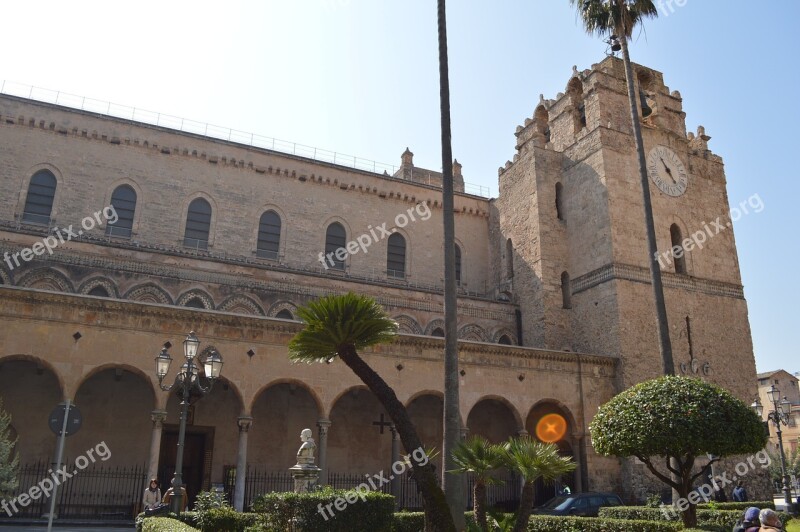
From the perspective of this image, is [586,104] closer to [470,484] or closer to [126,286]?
[470,484]

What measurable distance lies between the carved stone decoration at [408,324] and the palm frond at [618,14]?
11.9 m

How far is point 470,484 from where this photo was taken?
67.4ft

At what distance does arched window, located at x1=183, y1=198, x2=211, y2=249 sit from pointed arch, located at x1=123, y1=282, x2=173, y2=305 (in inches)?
140

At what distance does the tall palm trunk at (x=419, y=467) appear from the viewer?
32.1ft

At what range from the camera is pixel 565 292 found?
26203 millimetres

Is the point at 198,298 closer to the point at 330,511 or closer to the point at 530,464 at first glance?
the point at 330,511

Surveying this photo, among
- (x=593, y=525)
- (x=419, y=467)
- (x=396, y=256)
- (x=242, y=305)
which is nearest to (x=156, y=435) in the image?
(x=242, y=305)

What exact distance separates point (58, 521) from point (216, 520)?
20.6 ft

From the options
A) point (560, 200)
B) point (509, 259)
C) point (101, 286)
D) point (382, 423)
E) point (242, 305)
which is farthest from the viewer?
point (509, 259)

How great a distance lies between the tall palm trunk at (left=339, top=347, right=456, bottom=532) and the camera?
32.1 ft

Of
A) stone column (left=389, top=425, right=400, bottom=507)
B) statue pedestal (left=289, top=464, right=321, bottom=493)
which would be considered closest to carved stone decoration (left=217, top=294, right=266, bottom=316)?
stone column (left=389, top=425, right=400, bottom=507)

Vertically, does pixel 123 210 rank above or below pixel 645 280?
above

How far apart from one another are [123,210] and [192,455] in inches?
382

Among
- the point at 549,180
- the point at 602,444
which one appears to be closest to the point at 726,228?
the point at 549,180
